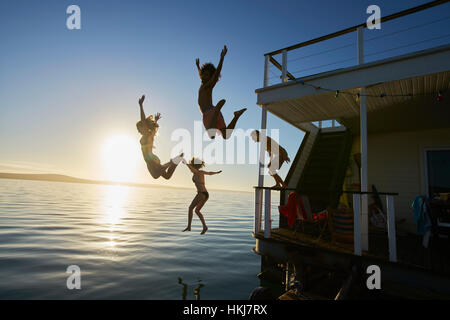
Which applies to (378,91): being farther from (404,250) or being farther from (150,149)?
(150,149)

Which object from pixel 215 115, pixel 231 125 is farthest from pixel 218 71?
pixel 231 125

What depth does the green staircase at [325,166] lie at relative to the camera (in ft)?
25.0

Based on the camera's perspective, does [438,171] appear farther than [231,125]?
Yes

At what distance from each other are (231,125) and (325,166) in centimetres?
671

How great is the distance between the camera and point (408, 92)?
524 cm

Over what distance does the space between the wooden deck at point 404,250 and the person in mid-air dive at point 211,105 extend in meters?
3.53

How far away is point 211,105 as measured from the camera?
2836 mm

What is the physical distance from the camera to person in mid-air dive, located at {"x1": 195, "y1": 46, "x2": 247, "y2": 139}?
2633 millimetres

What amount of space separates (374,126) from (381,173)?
187cm

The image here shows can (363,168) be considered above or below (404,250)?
above

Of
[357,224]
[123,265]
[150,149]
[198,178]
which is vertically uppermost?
[150,149]
